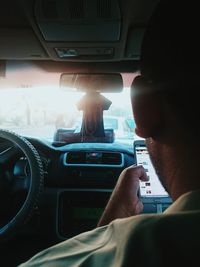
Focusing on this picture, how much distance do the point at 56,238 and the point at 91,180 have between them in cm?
44

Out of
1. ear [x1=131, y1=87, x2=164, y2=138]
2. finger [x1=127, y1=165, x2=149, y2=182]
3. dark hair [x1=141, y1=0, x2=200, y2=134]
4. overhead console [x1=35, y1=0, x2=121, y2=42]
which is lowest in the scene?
finger [x1=127, y1=165, x2=149, y2=182]

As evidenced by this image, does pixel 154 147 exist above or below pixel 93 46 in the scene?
below

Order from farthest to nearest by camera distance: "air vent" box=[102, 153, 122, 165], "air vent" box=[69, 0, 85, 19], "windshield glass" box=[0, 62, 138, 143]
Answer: "windshield glass" box=[0, 62, 138, 143] → "air vent" box=[102, 153, 122, 165] → "air vent" box=[69, 0, 85, 19]

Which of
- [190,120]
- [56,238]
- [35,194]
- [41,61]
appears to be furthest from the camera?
[41,61]

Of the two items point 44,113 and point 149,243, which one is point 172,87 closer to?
point 149,243

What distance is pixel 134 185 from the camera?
6.70 ft

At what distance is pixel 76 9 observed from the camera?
93.7 inches

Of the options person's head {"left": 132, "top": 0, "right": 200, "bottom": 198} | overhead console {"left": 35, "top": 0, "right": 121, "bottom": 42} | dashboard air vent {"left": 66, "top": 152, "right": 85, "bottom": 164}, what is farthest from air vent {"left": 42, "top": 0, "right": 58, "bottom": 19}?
person's head {"left": 132, "top": 0, "right": 200, "bottom": 198}

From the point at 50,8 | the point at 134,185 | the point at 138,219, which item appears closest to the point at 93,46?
the point at 50,8

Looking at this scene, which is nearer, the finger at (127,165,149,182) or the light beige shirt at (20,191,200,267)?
the light beige shirt at (20,191,200,267)

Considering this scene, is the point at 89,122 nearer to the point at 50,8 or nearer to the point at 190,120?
the point at 50,8

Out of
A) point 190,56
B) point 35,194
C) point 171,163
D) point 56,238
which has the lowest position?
point 56,238

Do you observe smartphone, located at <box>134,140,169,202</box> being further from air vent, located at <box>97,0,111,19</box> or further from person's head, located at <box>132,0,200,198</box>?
person's head, located at <box>132,0,200,198</box>

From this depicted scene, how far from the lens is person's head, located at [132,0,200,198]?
3.48ft
